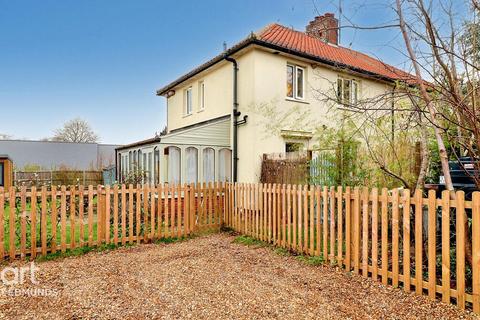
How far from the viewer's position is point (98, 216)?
6.52 meters

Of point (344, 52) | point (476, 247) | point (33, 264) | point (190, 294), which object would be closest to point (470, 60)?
point (476, 247)

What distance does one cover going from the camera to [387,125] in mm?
7934

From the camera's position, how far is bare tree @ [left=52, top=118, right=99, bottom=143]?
38.9 metres

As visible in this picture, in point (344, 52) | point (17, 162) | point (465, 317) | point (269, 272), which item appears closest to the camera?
point (465, 317)

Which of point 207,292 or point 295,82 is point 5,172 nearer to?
point 295,82

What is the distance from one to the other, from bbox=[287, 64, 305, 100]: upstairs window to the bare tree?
36.0 metres

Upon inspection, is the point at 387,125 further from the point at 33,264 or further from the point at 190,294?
the point at 33,264

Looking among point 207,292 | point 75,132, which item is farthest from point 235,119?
point 75,132

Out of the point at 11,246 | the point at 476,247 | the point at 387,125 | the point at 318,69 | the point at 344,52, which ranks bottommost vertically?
the point at 11,246

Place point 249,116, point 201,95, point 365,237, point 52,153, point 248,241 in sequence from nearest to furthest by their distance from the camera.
Result: point 365,237 < point 248,241 < point 249,116 < point 201,95 < point 52,153

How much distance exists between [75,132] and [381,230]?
42.4 m

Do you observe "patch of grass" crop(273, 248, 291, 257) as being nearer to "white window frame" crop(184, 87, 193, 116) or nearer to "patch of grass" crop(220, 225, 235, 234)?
"patch of grass" crop(220, 225, 235, 234)

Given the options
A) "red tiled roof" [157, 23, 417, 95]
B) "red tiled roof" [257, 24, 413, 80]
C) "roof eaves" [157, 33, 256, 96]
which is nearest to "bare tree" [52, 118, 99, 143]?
"roof eaves" [157, 33, 256, 96]

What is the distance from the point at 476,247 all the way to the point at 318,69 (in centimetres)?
976
